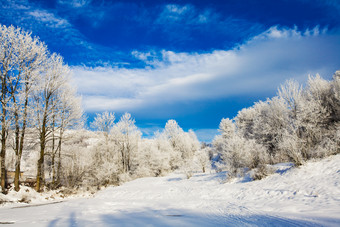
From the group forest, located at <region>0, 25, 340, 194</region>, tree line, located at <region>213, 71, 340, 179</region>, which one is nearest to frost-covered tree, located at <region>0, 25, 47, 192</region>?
forest, located at <region>0, 25, 340, 194</region>

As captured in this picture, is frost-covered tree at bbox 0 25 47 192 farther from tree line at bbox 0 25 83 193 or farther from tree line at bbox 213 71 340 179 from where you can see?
tree line at bbox 213 71 340 179

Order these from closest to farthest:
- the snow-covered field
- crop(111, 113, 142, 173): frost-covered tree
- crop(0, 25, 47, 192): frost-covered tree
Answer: the snow-covered field, crop(0, 25, 47, 192): frost-covered tree, crop(111, 113, 142, 173): frost-covered tree

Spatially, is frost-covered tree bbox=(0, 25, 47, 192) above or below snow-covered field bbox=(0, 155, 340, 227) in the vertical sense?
above

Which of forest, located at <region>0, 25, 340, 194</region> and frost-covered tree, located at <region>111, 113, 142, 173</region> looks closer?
forest, located at <region>0, 25, 340, 194</region>

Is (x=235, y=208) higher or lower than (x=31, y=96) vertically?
lower

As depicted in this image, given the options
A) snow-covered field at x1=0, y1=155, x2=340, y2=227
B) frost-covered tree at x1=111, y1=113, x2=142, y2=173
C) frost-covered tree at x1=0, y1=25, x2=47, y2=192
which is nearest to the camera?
snow-covered field at x1=0, y1=155, x2=340, y2=227

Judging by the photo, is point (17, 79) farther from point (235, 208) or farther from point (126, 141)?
point (126, 141)

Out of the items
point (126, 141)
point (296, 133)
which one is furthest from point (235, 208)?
point (126, 141)

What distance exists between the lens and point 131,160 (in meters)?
34.5

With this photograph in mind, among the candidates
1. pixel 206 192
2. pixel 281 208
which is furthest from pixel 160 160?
pixel 281 208

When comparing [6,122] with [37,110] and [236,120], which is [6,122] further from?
[236,120]

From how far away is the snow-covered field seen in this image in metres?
4.84

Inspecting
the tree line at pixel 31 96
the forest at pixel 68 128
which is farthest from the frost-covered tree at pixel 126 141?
the tree line at pixel 31 96

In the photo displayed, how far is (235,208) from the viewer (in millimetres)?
7227
